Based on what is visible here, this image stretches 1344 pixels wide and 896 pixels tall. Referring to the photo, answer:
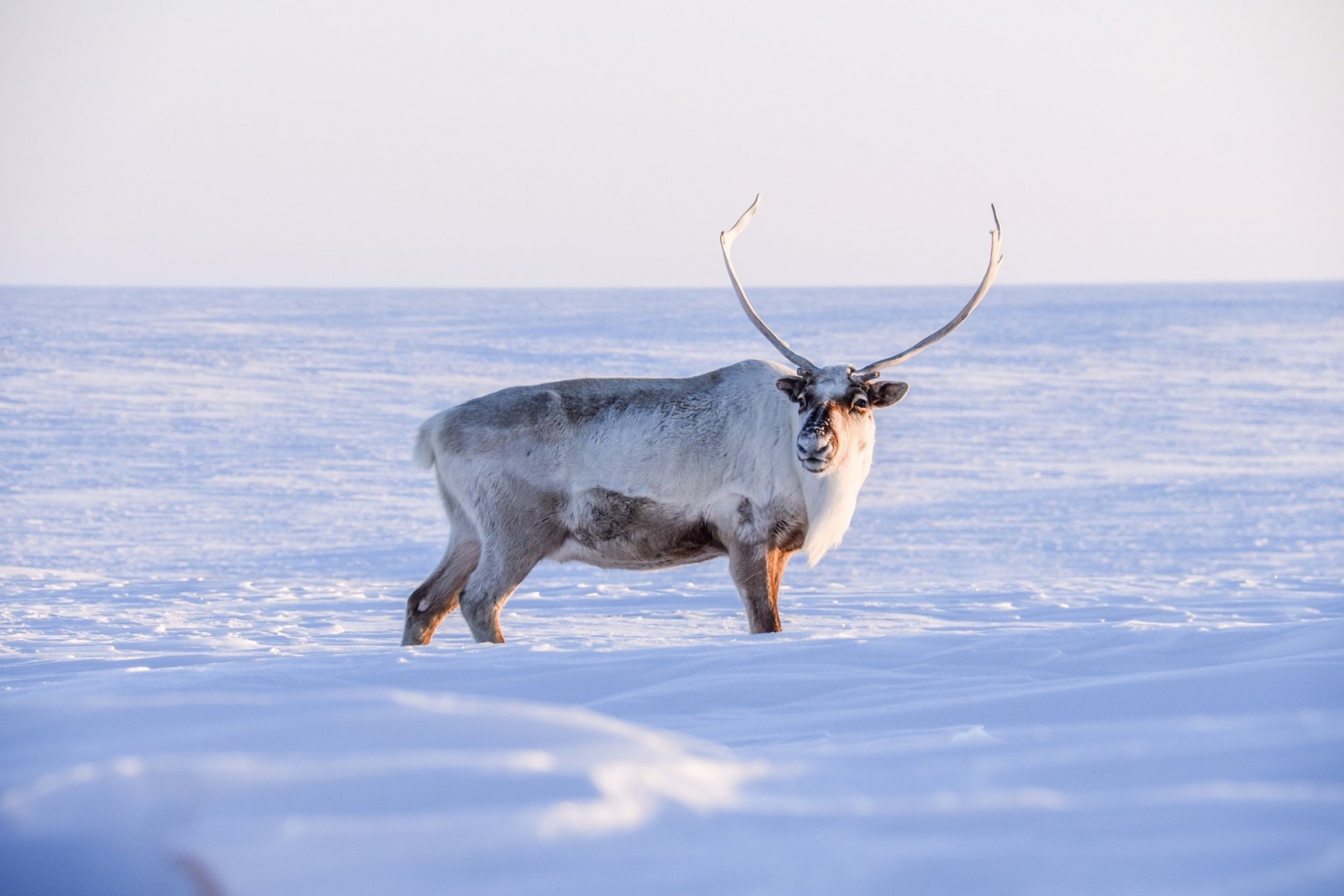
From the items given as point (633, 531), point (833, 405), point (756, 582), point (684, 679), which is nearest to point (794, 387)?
point (833, 405)

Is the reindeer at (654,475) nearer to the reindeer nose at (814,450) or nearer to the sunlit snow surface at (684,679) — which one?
the reindeer nose at (814,450)

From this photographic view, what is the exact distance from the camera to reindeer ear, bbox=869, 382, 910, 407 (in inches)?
226

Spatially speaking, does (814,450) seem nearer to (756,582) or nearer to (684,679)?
(756,582)

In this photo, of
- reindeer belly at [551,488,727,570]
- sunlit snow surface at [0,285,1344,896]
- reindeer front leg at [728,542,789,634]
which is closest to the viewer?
sunlit snow surface at [0,285,1344,896]

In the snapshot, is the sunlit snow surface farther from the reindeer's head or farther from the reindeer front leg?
the reindeer's head

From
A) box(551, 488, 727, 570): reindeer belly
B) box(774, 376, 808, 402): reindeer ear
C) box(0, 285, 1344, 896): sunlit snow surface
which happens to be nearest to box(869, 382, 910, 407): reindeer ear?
box(774, 376, 808, 402): reindeer ear

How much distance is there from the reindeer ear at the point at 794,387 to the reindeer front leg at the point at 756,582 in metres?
0.65

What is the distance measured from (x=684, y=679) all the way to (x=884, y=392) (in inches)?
89.7

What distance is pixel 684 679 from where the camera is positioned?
386 cm

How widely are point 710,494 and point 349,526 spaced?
6.32 metres

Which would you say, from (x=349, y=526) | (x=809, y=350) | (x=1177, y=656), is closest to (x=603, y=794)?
(x=1177, y=656)

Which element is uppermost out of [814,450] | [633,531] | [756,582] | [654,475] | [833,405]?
[833,405]

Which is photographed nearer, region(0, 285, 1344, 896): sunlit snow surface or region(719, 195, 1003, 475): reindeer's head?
region(0, 285, 1344, 896): sunlit snow surface

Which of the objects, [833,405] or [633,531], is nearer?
A: [833,405]
